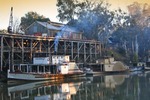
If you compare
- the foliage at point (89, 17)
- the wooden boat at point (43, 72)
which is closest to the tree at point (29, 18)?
the foliage at point (89, 17)

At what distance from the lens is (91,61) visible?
32.6 metres

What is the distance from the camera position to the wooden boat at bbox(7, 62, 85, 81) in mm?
22359

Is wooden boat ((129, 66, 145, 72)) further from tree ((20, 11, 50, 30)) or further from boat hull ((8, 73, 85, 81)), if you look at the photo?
tree ((20, 11, 50, 30))

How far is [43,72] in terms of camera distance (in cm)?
2486

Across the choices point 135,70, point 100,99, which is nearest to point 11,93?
point 100,99

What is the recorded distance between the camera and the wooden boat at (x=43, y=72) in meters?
22.4

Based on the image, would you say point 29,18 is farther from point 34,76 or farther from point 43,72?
point 34,76

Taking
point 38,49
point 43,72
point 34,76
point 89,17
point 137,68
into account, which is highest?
point 89,17

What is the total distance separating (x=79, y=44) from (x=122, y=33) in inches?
320

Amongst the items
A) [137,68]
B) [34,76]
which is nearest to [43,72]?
[34,76]

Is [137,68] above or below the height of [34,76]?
below

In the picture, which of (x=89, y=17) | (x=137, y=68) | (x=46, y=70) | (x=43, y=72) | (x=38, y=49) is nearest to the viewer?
(x=43, y=72)

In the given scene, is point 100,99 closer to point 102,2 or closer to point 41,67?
point 41,67

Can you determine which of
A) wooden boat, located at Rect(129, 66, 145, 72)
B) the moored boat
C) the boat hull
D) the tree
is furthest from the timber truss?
the tree
